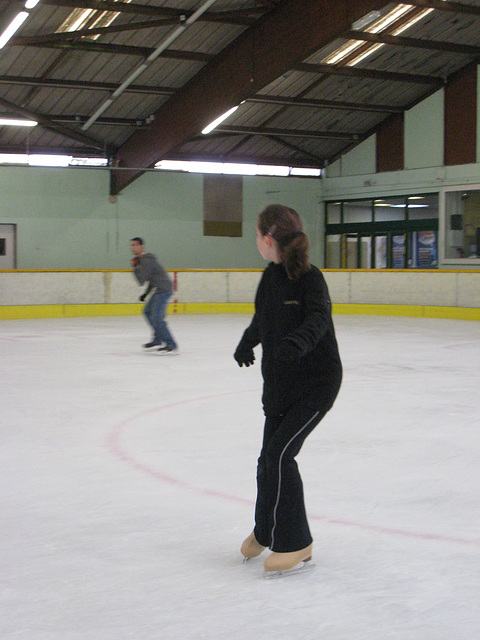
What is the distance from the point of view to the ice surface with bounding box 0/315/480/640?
2.72 meters

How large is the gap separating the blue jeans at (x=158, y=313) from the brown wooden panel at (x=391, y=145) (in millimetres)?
16013

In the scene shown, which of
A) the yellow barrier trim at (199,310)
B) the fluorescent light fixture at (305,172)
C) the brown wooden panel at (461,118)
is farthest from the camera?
the fluorescent light fixture at (305,172)

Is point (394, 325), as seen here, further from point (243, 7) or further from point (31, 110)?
point (31, 110)

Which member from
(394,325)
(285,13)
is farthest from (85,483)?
(285,13)

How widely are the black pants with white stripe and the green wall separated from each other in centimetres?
2045

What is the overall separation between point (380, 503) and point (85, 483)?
1.57m

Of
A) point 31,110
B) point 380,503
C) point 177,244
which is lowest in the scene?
point 380,503

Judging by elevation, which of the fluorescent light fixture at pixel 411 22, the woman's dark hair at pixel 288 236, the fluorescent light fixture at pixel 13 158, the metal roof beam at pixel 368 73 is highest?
the fluorescent light fixture at pixel 411 22

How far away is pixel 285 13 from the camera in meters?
17.1

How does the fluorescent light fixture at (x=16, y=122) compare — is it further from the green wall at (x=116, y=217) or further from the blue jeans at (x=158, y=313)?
the blue jeans at (x=158, y=313)

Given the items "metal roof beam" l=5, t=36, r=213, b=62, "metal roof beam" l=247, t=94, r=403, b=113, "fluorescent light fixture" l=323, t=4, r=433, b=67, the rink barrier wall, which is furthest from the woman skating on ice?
"metal roof beam" l=247, t=94, r=403, b=113

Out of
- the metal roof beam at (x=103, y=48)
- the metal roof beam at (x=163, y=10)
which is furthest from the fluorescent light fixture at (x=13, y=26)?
the metal roof beam at (x=103, y=48)

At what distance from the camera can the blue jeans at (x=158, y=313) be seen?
1063 centimetres

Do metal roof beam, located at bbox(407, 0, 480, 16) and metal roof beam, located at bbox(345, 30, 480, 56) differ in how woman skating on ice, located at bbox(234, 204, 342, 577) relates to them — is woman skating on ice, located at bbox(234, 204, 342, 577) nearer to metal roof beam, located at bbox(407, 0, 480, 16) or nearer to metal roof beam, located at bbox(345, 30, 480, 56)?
metal roof beam, located at bbox(407, 0, 480, 16)
